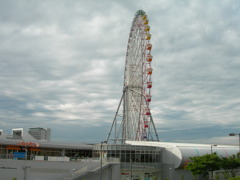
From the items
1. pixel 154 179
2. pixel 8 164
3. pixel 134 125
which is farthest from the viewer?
pixel 134 125

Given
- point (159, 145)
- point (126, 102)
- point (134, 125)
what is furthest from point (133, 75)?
point (159, 145)

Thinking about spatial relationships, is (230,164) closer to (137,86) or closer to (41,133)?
(137,86)

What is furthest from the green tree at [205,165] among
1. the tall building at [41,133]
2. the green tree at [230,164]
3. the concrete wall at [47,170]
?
the tall building at [41,133]

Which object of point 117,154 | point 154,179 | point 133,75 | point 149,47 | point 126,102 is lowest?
point 154,179

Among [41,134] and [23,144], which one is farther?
[41,134]

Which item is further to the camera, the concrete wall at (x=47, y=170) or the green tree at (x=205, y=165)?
the green tree at (x=205, y=165)

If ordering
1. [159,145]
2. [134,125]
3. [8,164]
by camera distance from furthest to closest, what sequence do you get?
[134,125], [159,145], [8,164]

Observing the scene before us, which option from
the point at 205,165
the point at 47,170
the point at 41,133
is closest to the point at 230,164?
the point at 205,165

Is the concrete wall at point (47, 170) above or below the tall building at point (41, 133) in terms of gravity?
below

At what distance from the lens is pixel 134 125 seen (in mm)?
70500

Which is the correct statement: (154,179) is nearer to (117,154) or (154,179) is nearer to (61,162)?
(117,154)

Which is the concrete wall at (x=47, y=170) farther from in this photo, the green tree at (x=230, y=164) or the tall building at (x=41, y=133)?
the tall building at (x=41, y=133)

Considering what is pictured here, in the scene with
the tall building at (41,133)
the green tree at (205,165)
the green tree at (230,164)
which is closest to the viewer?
the green tree at (205,165)

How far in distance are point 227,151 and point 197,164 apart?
17.6 metres
